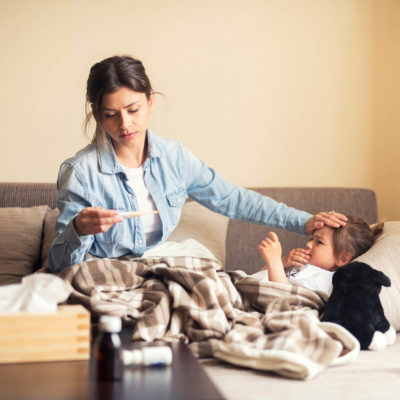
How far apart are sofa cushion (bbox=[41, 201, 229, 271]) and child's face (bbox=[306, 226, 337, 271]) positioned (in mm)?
490

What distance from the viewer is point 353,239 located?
6.81ft

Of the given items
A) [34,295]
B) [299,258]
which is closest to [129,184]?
[299,258]

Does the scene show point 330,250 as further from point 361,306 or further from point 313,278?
point 361,306

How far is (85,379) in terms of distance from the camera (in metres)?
1.19

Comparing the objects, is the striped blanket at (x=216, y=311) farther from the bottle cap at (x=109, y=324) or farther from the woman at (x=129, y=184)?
the bottle cap at (x=109, y=324)

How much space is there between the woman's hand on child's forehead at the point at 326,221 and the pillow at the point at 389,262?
0.14 m

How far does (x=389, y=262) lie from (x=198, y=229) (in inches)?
33.7

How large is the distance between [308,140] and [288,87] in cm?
28

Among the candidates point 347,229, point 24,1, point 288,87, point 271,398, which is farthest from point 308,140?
point 271,398

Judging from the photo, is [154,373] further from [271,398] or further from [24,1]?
[24,1]

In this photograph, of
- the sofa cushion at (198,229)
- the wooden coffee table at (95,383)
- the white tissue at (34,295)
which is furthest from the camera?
the sofa cushion at (198,229)

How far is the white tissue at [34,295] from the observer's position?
1.32 metres

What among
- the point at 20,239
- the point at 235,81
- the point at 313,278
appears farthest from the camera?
the point at 235,81

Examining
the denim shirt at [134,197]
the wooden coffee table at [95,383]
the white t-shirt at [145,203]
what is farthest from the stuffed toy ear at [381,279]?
the white t-shirt at [145,203]
